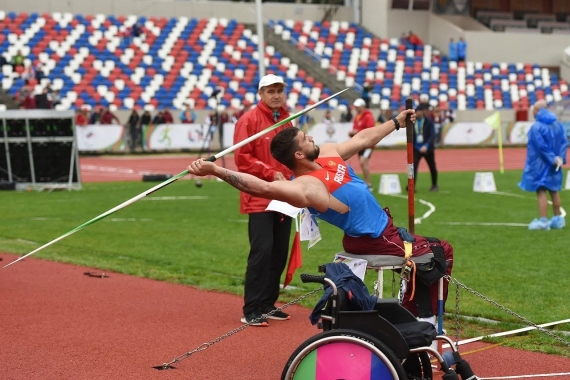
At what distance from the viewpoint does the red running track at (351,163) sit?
27.6 meters

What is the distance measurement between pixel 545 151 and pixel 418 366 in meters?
8.53

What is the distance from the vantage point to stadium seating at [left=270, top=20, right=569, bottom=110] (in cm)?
4434

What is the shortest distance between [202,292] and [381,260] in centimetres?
→ 398

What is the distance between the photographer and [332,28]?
4841cm

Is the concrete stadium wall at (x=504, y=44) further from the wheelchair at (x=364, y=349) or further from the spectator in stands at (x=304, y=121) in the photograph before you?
the wheelchair at (x=364, y=349)

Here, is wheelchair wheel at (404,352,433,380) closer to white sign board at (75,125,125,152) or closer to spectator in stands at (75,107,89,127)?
white sign board at (75,125,125,152)

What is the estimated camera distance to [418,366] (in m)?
5.48

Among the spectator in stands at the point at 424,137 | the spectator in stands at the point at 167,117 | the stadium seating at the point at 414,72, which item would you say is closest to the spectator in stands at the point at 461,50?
the stadium seating at the point at 414,72

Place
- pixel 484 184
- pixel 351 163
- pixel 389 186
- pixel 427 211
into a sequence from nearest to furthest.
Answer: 1. pixel 427 211
2. pixel 389 186
3. pixel 484 184
4. pixel 351 163

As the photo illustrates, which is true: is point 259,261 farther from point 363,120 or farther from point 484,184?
point 484,184

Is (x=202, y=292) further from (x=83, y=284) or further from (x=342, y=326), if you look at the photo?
(x=342, y=326)

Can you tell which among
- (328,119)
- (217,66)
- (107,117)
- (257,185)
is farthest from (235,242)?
(217,66)

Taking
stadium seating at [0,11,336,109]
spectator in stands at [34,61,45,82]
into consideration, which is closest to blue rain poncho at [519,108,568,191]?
stadium seating at [0,11,336,109]

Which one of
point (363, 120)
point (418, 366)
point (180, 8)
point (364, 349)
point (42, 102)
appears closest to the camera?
point (364, 349)
